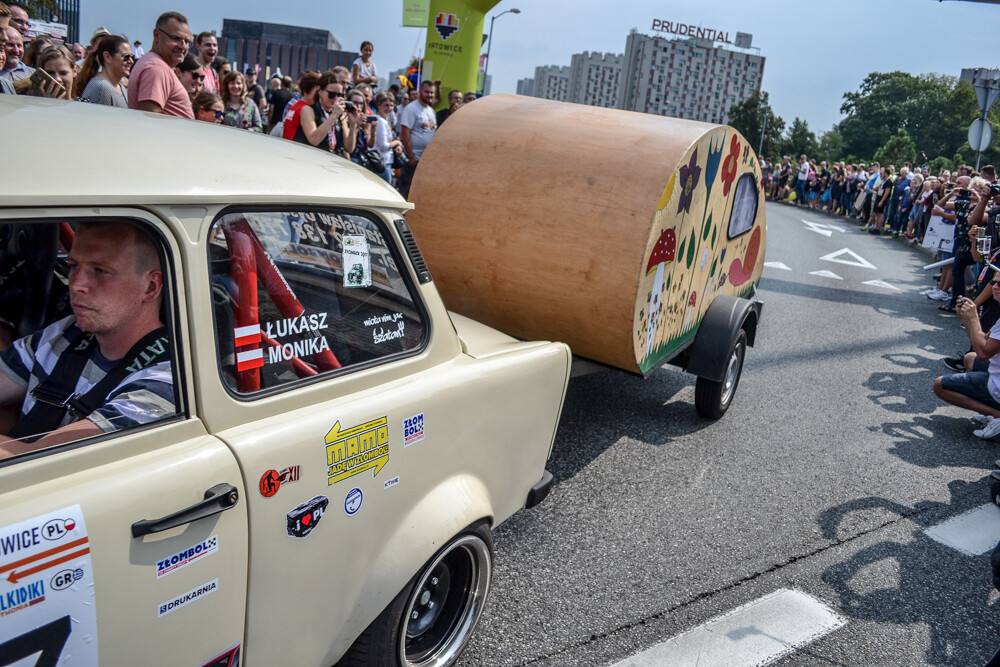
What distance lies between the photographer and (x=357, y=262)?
2309 millimetres

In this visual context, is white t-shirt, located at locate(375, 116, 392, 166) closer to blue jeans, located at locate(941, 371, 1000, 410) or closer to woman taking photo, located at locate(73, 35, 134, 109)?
woman taking photo, located at locate(73, 35, 134, 109)

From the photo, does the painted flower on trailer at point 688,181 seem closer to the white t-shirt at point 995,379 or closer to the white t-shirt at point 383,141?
the white t-shirt at point 995,379

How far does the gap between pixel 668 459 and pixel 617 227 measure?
1.67 m

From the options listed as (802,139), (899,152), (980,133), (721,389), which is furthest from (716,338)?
(802,139)

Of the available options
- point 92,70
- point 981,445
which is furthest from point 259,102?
point 981,445

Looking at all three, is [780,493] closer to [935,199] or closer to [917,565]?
[917,565]

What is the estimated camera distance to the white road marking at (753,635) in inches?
118

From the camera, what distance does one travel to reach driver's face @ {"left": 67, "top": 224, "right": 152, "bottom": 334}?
176 cm

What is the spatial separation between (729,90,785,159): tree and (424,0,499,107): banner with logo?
249 feet

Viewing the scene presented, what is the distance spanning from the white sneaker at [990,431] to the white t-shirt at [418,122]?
22.2 ft

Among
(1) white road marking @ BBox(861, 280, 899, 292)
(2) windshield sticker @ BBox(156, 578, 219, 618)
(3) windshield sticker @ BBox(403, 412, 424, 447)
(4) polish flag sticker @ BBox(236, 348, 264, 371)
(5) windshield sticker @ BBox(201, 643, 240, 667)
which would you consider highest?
(4) polish flag sticker @ BBox(236, 348, 264, 371)

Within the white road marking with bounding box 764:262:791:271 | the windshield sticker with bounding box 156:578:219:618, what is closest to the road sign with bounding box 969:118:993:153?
the white road marking with bounding box 764:262:791:271

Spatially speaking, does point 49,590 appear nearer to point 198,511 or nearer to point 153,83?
point 198,511

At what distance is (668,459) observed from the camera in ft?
15.9
